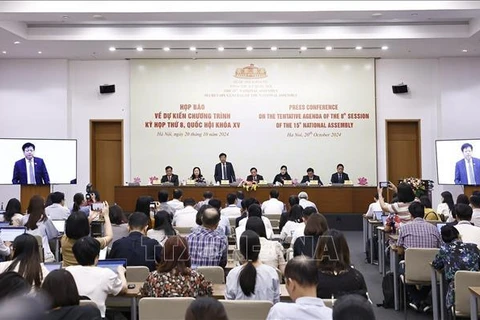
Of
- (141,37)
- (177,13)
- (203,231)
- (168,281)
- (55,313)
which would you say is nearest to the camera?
(55,313)

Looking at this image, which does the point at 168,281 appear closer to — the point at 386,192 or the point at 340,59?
the point at 386,192

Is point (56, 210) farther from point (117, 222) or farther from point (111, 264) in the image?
point (111, 264)

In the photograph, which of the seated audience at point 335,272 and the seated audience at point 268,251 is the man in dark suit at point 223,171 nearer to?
the seated audience at point 268,251

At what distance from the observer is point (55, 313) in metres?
2.43

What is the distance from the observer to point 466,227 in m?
5.31

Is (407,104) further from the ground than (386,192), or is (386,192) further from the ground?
(407,104)

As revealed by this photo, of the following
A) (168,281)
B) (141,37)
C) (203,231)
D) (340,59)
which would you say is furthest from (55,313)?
(340,59)

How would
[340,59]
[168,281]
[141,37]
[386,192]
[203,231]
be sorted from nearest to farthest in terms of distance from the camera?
[168,281] → [203,231] → [141,37] → [386,192] → [340,59]

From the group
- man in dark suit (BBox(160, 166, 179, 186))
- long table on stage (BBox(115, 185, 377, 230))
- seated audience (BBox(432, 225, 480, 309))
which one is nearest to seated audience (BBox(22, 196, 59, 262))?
seated audience (BBox(432, 225, 480, 309))

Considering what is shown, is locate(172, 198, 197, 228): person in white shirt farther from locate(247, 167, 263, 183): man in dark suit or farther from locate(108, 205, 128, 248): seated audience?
locate(247, 167, 263, 183): man in dark suit

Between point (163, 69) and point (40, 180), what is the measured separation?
4173mm

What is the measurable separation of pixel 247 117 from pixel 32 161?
524 cm

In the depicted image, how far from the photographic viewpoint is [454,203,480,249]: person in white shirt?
5.23 metres

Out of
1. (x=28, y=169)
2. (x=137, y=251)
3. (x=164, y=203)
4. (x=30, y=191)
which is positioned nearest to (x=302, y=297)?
(x=137, y=251)
